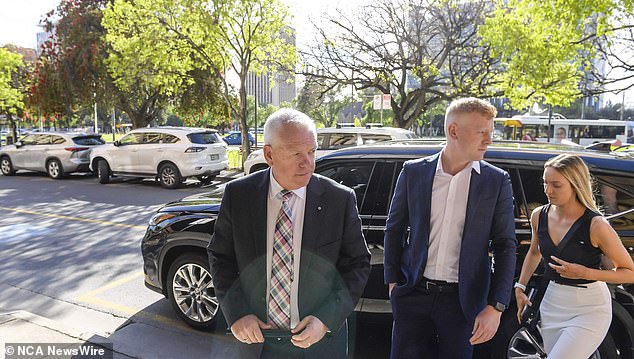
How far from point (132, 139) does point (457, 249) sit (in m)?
14.1

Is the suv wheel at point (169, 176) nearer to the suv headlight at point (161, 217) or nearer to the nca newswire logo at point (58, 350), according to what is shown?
the suv headlight at point (161, 217)

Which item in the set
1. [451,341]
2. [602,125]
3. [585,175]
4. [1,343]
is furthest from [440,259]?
[602,125]

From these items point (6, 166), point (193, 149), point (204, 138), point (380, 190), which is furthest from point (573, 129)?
point (380, 190)

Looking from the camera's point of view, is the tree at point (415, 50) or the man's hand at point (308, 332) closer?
the man's hand at point (308, 332)

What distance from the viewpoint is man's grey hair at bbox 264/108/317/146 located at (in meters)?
1.87

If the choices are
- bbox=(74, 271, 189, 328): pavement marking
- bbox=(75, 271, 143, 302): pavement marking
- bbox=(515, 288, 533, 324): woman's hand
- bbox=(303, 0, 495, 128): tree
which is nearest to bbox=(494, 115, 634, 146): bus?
bbox=(303, 0, 495, 128): tree

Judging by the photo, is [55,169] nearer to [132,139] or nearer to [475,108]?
[132,139]

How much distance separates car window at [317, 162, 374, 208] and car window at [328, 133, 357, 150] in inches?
279

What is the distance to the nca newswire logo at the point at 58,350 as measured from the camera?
11.3ft

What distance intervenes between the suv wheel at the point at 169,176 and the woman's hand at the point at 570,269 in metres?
12.4

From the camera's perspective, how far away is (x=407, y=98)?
69.4 feet

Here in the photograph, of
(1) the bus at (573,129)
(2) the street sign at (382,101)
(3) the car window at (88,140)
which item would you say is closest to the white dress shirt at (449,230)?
(2) the street sign at (382,101)

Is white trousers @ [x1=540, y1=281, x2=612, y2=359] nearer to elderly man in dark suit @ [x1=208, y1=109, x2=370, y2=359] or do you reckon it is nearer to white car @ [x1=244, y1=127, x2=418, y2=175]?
elderly man in dark suit @ [x1=208, y1=109, x2=370, y2=359]

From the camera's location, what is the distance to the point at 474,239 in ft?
7.39
